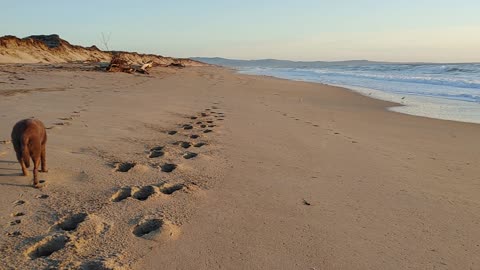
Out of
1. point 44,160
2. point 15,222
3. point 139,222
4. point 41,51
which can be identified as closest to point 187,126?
point 44,160

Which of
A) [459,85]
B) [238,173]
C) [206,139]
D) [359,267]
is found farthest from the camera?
[459,85]

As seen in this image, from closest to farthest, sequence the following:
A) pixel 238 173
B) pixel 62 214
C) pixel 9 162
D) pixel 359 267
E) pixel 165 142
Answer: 1. pixel 359 267
2. pixel 62 214
3. pixel 9 162
4. pixel 238 173
5. pixel 165 142

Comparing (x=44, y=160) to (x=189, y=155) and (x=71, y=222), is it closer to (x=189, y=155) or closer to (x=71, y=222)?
(x=71, y=222)

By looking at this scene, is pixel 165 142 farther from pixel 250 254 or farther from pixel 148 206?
pixel 250 254

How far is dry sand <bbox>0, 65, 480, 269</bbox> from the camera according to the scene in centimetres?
223

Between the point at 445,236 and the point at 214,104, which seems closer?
the point at 445,236

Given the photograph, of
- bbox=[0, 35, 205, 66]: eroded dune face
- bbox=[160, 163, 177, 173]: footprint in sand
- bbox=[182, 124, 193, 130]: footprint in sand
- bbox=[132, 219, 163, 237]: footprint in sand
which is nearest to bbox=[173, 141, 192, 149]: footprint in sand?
bbox=[160, 163, 177, 173]: footprint in sand

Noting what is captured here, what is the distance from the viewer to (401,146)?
5.38 metres

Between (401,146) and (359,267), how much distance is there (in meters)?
3.58

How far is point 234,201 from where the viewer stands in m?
3.00

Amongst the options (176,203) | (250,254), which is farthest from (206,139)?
(250,254)

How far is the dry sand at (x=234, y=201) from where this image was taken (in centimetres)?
223

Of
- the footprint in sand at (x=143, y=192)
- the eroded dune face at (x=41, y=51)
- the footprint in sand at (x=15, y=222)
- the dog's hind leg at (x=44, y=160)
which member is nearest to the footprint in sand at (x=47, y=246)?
the footprint in sand at (x=15, y=222)

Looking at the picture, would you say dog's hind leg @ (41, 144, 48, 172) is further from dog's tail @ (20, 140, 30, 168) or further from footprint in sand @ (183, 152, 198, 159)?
footprint in sand @ (183, 152, 198, 159)
